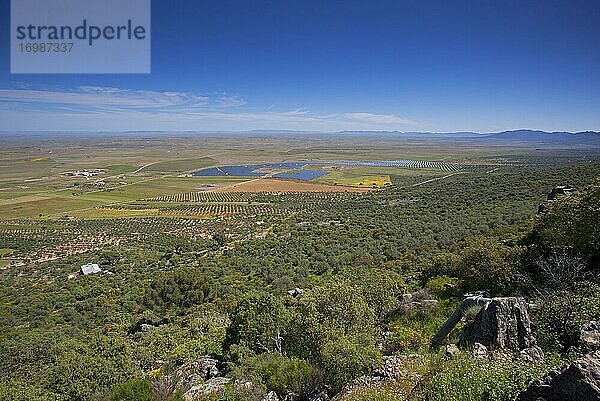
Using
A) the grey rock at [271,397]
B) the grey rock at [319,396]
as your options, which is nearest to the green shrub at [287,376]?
the grey rock at [319,396]

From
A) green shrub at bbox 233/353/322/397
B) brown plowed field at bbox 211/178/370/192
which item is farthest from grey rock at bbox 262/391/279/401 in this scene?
brown plowed field at bbox 211/178/370/192

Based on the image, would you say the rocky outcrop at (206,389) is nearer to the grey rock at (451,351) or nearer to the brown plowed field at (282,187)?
the grey rock at (451,351)

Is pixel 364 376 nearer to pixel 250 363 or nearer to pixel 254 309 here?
pixel 250 363

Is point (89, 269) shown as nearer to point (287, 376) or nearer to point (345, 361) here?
point (287, 376)

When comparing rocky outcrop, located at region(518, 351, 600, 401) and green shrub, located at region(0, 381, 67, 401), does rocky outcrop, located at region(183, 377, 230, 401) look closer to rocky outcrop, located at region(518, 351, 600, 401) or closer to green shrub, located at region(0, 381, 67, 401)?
green shrub, located at region(0, 381, 67, 401)

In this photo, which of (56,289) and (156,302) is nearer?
(156,302)

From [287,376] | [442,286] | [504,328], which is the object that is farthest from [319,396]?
[442,286]

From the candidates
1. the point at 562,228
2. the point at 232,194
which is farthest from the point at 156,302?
the point at 232,194
